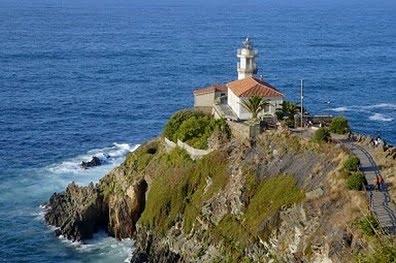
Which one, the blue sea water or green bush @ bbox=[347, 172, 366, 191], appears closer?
green bush @ bbox=[347, 172, 366, 191]

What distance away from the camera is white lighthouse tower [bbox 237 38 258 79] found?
251 feet

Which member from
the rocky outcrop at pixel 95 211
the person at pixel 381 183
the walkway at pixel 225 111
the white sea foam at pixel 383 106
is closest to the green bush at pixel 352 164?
the person at pixel 381 183

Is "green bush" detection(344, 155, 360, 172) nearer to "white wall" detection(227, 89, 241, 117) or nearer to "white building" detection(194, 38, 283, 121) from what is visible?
"white building" detection(194, 38, 283, 121)

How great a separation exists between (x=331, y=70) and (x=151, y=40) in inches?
2767

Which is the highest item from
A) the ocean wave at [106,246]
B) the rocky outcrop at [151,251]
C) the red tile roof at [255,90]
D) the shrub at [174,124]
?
the red tile roof at [255,90]

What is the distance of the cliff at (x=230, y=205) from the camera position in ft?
153

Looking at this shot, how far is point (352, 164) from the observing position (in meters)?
49.1

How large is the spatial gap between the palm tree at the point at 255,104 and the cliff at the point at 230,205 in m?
4.48

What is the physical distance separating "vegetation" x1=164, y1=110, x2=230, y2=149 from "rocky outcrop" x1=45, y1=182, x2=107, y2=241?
967cm

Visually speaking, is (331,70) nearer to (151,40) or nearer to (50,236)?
(151,40)

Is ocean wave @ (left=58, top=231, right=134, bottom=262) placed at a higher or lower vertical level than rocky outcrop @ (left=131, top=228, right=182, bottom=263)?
lower

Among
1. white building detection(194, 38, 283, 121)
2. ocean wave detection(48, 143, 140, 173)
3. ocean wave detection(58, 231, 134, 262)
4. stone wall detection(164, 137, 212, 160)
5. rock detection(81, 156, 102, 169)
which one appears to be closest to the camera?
ocean wave detection(58, 231, 134, 262)

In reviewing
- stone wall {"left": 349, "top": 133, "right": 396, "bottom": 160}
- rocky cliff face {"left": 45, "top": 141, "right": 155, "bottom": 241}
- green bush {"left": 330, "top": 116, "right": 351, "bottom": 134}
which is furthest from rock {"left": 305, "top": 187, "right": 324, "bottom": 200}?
rocky cliff face {"left": 45, "top": 141, "right": 155, "bottom": 241}

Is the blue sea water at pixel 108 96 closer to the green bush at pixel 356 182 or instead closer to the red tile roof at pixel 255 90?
the red tile roof at pixel 255 90
